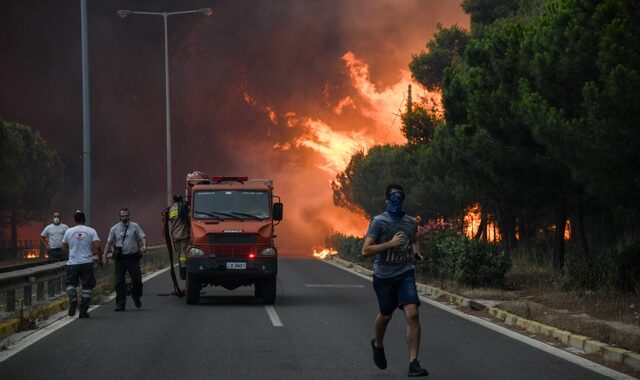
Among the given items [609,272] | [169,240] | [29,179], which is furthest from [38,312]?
[29,179]

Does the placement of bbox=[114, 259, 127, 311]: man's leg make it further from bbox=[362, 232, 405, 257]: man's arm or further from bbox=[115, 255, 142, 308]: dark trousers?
bbox=[362, 232, 405, 257]: man's arm

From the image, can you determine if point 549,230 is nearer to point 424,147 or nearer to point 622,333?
point 424,147

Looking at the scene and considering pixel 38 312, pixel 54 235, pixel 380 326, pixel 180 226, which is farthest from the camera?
pixel 54 235

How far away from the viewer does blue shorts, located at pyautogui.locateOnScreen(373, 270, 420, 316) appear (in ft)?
32.4

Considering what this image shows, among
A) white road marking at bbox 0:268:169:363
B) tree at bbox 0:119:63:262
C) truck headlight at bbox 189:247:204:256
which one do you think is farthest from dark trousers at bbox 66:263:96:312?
tree at bbox 0:119:63:262

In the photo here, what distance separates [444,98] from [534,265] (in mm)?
5246

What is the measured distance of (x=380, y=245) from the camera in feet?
32.2

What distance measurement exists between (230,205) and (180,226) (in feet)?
3.95

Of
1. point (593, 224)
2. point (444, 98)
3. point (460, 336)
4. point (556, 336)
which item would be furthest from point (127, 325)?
point (593, 224)

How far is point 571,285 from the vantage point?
20.3m

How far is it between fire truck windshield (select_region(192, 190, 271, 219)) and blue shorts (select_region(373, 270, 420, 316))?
10.9m

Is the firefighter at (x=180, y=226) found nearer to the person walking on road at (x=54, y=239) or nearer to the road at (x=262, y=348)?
the road at (x=262, y=348)

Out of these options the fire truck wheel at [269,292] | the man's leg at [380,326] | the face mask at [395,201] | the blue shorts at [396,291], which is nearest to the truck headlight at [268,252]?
Result: the fire truck wheel at [269,292]

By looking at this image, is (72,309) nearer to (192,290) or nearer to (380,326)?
(192,290)
